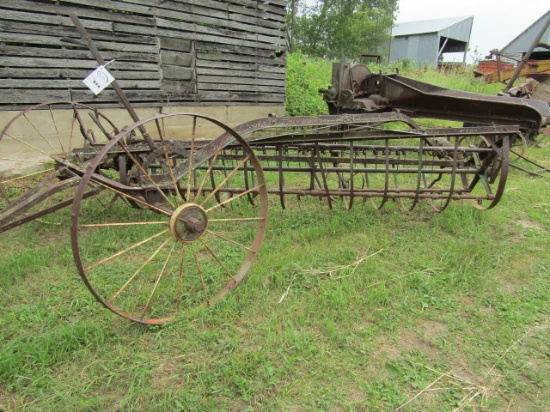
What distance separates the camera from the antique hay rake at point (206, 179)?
7.55 feet

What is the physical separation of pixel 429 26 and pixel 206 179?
31.6 metres

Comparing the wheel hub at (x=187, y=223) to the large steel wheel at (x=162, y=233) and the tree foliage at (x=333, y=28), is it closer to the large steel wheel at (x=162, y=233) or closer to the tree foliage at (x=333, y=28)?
the large steel wheel at (x=162, y=233)

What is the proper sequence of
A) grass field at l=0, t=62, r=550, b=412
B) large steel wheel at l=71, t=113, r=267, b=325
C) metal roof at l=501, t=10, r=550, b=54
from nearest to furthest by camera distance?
1. grass field at l=0, t=62, r=550, b=412
2. large steel wheel at l=71, t=113, r=267, b=325
3. metal roof at l=501, t=10, r=550, b=54

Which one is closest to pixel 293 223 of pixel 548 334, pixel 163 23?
pixel 548 334

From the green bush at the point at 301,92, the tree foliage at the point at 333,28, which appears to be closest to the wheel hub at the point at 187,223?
the green bush at the point at 301,92

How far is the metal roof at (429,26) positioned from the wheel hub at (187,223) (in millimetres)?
30215

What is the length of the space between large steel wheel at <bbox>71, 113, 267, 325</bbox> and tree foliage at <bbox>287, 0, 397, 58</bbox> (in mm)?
23547

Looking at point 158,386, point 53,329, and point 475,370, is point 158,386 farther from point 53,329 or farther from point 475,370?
point 475,370

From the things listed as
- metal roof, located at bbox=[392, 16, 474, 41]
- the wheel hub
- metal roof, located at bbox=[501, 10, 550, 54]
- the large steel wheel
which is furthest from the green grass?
metal roof, located at bbox=[392, 16, 474, 41]

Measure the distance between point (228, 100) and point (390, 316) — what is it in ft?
19.8

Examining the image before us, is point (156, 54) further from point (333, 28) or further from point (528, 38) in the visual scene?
point (333, 28)

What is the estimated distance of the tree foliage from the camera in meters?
25.3

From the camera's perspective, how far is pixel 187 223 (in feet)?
7.11

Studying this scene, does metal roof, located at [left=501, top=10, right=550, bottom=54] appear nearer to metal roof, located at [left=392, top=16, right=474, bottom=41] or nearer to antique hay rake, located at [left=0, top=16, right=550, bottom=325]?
metal roof, located at [left=392, top=16, right=474, bottom=41]
